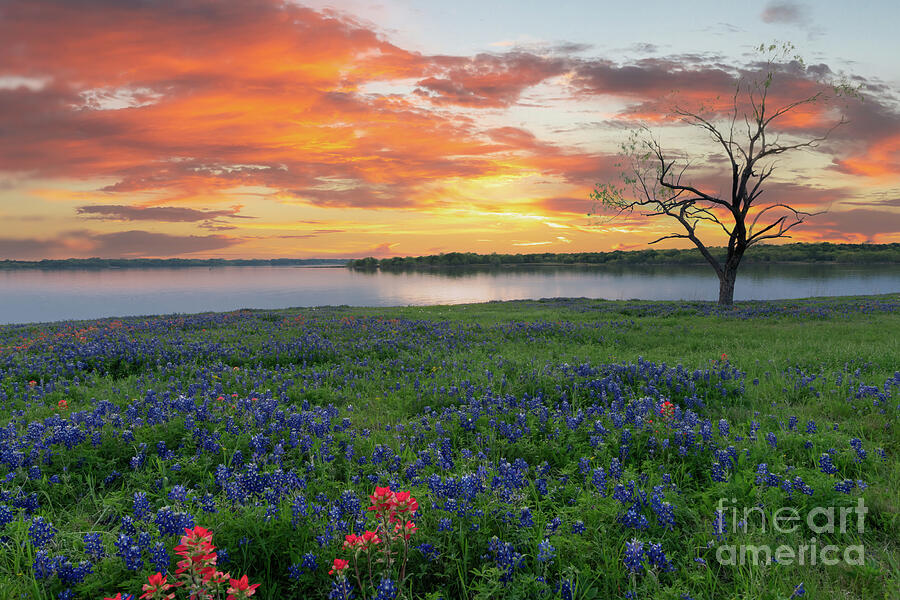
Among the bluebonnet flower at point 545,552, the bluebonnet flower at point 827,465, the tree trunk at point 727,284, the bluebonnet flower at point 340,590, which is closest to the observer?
the bluebonnet flower at point 340,590

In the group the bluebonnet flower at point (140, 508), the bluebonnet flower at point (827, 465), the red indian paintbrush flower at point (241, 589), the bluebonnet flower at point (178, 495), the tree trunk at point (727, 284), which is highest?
the tree trunk at point (727, 284)

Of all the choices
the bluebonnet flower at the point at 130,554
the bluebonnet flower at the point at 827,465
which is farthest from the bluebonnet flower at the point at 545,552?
the bluebonnet flower at the point at 827,465

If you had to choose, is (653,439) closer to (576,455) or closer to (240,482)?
(576,455)

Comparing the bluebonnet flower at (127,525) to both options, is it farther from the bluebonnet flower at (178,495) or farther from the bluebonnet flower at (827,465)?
the bluebonnet flower at (827,465)

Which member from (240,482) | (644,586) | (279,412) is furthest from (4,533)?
(644,586)

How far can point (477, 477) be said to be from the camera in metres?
4.04

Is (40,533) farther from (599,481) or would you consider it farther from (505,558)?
(599,481)

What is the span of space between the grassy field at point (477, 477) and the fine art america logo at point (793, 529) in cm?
2

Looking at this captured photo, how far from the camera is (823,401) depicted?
7.14m

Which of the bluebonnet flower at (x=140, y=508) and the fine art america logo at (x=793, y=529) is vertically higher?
the bluebonnet flower at (x=140, y=508)

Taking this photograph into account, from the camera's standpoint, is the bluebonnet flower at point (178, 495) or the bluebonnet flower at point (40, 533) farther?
the bluebonnet flower at point (178, 495)

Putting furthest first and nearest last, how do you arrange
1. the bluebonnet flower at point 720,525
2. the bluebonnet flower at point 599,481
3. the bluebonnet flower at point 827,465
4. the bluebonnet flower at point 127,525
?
the bluebonnet flower at point 827,465 < the bluebonnet flower at point 599,481 < the bluebonnet flower at point 720,525 < the bluebonnet flower at point 127,525

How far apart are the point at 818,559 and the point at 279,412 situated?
5990 mm

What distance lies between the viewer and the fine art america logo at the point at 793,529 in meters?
3.42
